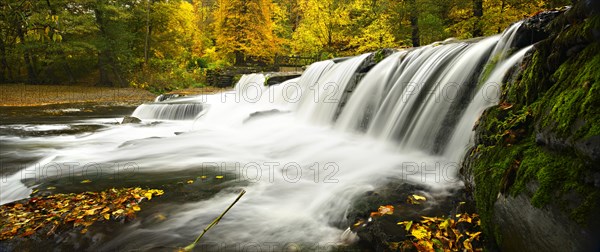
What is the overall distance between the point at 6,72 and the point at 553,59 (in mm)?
30480

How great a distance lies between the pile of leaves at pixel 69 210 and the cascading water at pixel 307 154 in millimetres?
346

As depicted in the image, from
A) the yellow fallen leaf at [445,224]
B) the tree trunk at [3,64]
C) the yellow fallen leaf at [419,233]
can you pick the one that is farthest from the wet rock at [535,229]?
the tree trunk at [3,64]

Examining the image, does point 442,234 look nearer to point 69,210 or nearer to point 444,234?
point 444,234

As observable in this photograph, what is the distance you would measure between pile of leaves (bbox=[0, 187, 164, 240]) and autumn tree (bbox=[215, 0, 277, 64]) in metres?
21.9

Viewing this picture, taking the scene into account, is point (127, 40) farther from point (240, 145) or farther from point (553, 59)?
point (553, 59)

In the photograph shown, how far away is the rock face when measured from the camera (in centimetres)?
197

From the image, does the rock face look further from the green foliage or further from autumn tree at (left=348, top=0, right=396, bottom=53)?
autumn tree at (left=348, top=0, right=396, bottom=53)

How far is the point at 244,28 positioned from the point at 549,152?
24.7 m

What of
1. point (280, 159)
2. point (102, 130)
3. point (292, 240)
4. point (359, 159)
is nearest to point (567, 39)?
point (292, 240)

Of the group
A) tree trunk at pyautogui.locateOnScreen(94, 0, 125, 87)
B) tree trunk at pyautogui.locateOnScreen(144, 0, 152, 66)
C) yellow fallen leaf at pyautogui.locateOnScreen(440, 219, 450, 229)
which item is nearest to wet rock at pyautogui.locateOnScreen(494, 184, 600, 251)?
yellow fallen leaf at pyautogui.locateOnScreen(440, 219, 450, 229)

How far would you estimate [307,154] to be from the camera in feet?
21.8

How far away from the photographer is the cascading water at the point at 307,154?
3539 millimetres

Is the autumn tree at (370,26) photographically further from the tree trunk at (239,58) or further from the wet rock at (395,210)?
the wet rock at (395,210)

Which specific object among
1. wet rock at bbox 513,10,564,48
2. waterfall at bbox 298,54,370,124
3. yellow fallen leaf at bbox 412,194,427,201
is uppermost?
wet rock at bbox 513,10,564,48
